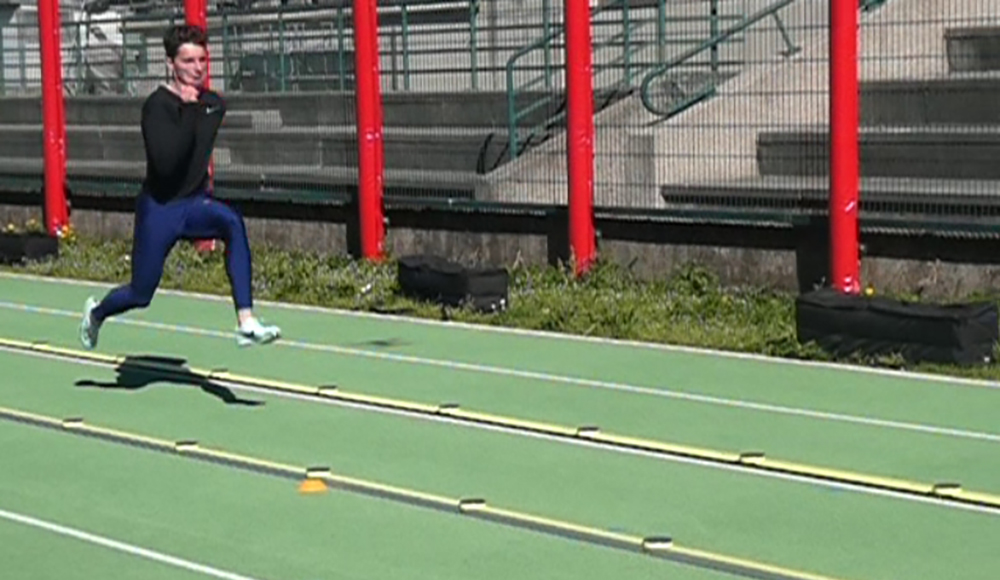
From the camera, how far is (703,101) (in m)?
16.6

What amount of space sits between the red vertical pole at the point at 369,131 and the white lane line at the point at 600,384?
296cm

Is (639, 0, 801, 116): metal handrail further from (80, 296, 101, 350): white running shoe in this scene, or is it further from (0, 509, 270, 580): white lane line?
(0, 509, 270, 580): white lane line

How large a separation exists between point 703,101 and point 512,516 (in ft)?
27.4

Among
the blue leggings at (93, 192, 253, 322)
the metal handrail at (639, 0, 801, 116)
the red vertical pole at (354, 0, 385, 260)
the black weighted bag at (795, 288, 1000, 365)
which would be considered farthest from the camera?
the red vertical pole at (354, 0, 385, 260)

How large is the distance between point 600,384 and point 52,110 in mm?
11360

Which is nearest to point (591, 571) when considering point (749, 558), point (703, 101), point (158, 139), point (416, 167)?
point (749, 558)

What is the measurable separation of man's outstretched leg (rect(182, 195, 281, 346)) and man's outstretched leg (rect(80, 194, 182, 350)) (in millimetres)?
100

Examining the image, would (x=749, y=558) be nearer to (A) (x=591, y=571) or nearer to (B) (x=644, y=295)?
(A) (x=591, y=571)

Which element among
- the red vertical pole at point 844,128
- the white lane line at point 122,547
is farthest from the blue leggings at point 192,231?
the red vertical pole at point 844,128

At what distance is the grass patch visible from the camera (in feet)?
45.3

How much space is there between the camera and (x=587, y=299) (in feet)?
50.7

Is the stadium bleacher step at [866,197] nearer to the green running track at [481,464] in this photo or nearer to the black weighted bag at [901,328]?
the black weighted bag at [901,328]

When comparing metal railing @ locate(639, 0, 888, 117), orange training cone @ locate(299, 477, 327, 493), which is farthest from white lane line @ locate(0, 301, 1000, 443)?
metal railing @ locate(639, 0, 888, 117)

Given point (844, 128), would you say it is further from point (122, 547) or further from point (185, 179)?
point (122, 547)
